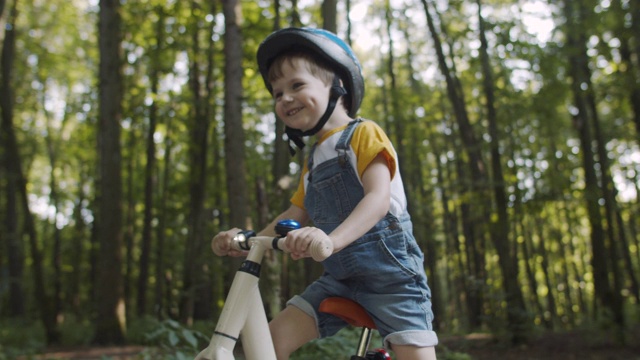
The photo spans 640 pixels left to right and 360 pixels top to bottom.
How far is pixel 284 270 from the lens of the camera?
951 cm

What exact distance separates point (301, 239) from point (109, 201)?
9077mm

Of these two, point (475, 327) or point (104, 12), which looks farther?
point (475, 327)

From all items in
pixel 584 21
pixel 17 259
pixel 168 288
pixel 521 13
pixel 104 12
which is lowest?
pixel 168 288

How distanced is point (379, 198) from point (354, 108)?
1.99 feet

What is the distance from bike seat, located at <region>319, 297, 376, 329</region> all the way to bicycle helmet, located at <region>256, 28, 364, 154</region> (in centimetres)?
70

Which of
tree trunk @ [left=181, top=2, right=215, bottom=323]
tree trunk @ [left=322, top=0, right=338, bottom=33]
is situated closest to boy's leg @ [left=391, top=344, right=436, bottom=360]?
tree trunk @ [left=322, top=0, right=338, bottom=33]

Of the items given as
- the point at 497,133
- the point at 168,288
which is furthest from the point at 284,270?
the point at 168,288

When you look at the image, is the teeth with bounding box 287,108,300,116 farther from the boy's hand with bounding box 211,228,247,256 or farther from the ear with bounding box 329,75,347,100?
the boy's hand with bounding box 211,228,247,256

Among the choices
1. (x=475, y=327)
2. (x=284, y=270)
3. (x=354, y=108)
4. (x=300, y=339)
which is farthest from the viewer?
(x=475, y=327)

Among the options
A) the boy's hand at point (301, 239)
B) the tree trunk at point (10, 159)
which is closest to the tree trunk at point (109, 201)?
the tree trunk at point (10, 159)

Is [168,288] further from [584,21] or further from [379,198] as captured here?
[379,198]

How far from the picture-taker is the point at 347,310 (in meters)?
2.29

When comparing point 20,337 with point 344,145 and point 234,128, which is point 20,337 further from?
point 344,145

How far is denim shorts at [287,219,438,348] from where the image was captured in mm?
2225
